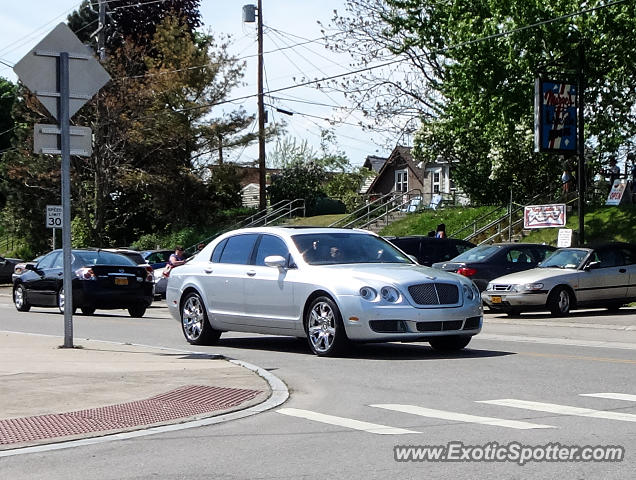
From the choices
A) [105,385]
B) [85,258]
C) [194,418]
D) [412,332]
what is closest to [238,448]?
[194,418]

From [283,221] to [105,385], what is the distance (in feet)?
141

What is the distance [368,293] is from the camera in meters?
12.8

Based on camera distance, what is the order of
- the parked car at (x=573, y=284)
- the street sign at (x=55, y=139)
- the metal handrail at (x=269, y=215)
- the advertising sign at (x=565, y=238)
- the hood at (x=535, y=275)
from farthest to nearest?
the metal handrail at (x=269, y=215)
the advertising sign at (x=565, y=238)
the hood at (x=535, y=275)
the parked car at (x=573, y=284)
the street sign at (x=55, y=139)

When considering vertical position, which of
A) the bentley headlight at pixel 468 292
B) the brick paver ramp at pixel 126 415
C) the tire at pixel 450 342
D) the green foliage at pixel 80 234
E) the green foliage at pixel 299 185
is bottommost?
the brick paver ramp at pixel 126 415

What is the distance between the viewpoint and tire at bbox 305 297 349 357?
42.7 ft

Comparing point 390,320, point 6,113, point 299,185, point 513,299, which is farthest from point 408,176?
point 390,320

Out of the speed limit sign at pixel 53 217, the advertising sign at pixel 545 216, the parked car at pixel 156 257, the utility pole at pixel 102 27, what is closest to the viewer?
the speed limit sign at pixel 53 217

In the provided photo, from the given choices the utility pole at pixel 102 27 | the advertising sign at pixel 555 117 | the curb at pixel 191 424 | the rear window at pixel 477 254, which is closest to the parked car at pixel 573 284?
the rear window at pixel 477 254

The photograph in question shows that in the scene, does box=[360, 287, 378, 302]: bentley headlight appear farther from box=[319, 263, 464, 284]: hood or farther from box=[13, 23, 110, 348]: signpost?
box=[13, 23, 110, 348]: signpost

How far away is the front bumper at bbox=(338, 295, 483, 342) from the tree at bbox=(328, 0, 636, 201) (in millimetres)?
20045

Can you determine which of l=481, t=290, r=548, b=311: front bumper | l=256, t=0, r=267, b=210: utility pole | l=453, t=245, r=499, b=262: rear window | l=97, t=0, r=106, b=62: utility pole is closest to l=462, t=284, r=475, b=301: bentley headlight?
l=481, t=290, r=548, b=311: front bumper

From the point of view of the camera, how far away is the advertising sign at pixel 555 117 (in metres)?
31.4

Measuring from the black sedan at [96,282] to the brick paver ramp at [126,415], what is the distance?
48.5ft

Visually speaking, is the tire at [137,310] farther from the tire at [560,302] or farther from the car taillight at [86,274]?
the tire at [560,302]
